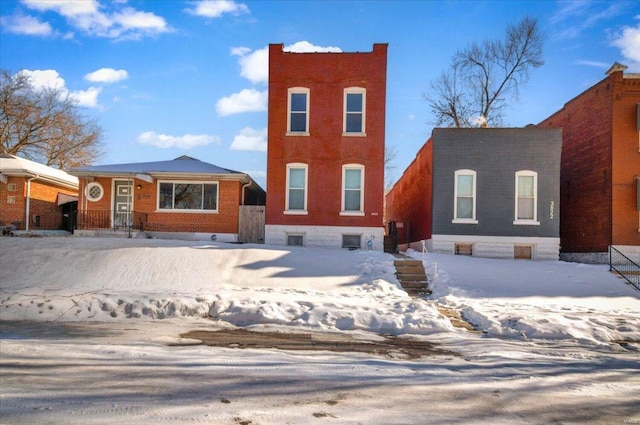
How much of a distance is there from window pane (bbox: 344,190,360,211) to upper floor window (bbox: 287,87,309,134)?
11.2 ft

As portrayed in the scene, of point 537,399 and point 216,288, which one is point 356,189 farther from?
point 537,399

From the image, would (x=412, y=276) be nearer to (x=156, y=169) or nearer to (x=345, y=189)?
(x=345, y=189)

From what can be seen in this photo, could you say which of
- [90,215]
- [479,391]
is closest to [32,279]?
[90,215]

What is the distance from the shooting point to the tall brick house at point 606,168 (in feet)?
67.2

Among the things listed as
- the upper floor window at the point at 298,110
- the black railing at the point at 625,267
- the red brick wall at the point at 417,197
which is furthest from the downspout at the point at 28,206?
the black railing at the point at 625,267

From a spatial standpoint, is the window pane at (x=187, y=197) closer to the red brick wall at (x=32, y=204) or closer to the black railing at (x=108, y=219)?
the black railing at (x=108, y=219)

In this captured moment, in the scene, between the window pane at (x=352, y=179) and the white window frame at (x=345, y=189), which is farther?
the window pane at (x=352, y=179)

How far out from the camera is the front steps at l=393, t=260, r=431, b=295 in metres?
15.2

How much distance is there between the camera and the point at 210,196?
77.8 ft

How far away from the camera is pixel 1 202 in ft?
82.1

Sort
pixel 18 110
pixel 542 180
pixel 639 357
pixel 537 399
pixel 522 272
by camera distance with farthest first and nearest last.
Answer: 1. pixel 18 110
2. pixel 542 180
3. pixel 522 272
4. pixel 639 357
5. pixel 537 399

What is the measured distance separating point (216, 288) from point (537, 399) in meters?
9.97

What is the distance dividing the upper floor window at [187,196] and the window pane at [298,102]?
529 cm

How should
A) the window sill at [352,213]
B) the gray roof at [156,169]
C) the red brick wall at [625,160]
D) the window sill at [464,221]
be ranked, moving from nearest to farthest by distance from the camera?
the red brick wall at [625,160]
the window sill at [464,221]
the window sill at [352,213]
the gray roof at [156,169]
